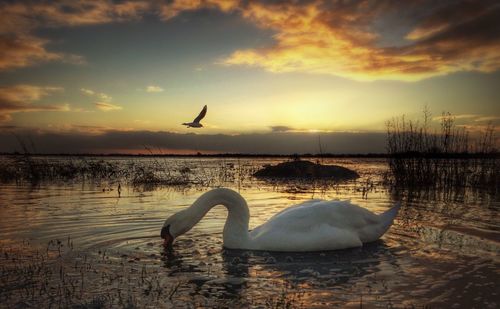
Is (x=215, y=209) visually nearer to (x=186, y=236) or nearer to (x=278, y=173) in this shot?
(x=186, y=236)

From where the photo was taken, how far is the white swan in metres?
7.50

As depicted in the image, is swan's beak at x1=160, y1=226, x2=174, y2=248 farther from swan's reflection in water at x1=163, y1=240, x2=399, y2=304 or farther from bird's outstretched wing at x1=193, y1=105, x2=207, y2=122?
bird's outstretched wing at x1=193, y1=105, x2=207, y2=122

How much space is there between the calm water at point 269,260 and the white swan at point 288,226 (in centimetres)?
19

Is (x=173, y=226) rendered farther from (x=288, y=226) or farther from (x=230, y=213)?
(x=288, y=226)

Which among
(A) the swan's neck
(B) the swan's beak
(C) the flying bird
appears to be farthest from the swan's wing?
(C) the flying bird

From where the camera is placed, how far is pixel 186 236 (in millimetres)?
8656

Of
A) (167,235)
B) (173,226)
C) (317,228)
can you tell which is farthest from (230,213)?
(317,228)

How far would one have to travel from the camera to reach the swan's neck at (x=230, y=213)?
7617mm

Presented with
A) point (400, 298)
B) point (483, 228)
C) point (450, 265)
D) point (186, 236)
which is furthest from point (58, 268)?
point (483, 228)

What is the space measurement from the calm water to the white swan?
19 cm

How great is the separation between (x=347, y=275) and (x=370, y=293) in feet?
2.60

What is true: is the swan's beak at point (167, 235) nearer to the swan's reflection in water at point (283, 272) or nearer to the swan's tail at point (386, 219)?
the swan's reflection in water at point (283, 272)

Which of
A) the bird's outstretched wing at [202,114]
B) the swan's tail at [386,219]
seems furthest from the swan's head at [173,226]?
the bird's outstretched wing at [202,114]

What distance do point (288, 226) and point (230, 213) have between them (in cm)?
99
